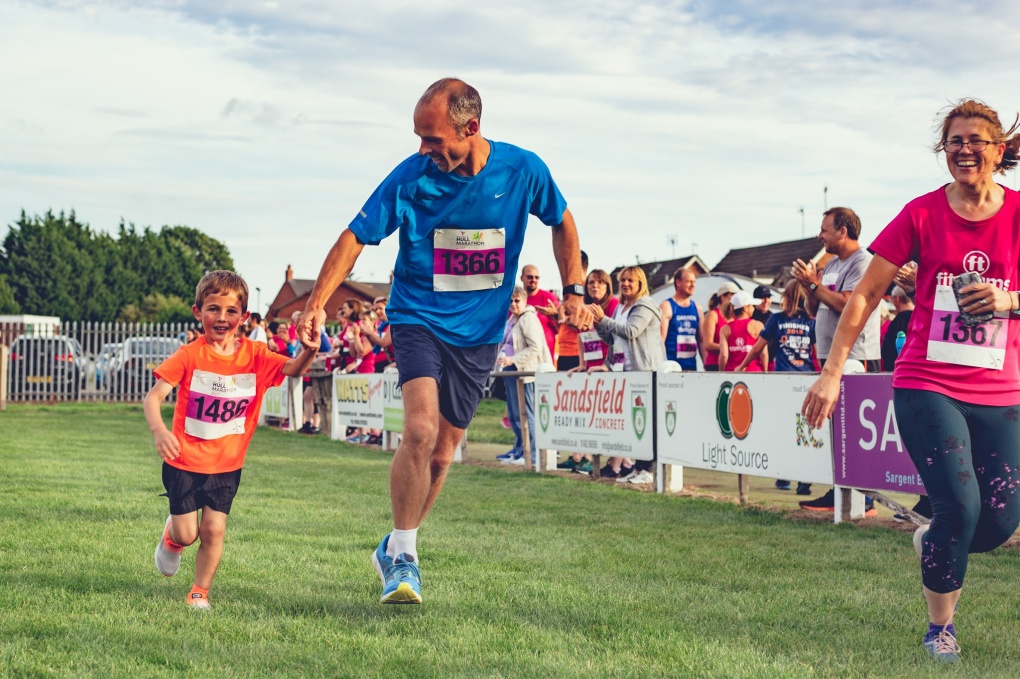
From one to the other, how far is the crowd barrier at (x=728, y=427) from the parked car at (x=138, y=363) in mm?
25215

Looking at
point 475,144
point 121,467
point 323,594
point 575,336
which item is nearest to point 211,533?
point 323,594

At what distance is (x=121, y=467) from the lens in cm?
1330

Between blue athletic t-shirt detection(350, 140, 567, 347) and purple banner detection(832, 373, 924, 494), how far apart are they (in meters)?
3.71

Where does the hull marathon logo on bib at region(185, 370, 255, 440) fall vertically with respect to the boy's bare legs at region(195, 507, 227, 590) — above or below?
above

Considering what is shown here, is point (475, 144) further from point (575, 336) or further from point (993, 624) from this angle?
point (575, 336)

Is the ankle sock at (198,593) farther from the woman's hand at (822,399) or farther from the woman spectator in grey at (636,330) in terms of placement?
Result: the woman spectator in grey at (636,330)

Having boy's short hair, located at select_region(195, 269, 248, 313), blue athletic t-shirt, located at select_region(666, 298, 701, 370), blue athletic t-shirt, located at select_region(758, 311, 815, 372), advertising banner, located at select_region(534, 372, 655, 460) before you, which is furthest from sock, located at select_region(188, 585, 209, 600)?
blue athletic t-shirt, located at select_region(666, 298, 701, 370)

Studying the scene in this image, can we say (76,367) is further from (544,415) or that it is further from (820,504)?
(820,504)

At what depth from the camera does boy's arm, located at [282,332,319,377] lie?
199 inches

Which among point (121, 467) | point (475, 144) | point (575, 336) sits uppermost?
point (475, 144)

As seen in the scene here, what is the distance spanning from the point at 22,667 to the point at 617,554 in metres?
3.82

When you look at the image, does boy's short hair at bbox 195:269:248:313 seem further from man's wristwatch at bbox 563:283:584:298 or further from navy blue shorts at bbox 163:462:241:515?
man's wristwatch at bbox 563:283:584:298

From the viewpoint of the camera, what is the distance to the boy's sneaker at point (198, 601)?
5273 millimetres

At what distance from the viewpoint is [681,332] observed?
527 inches
